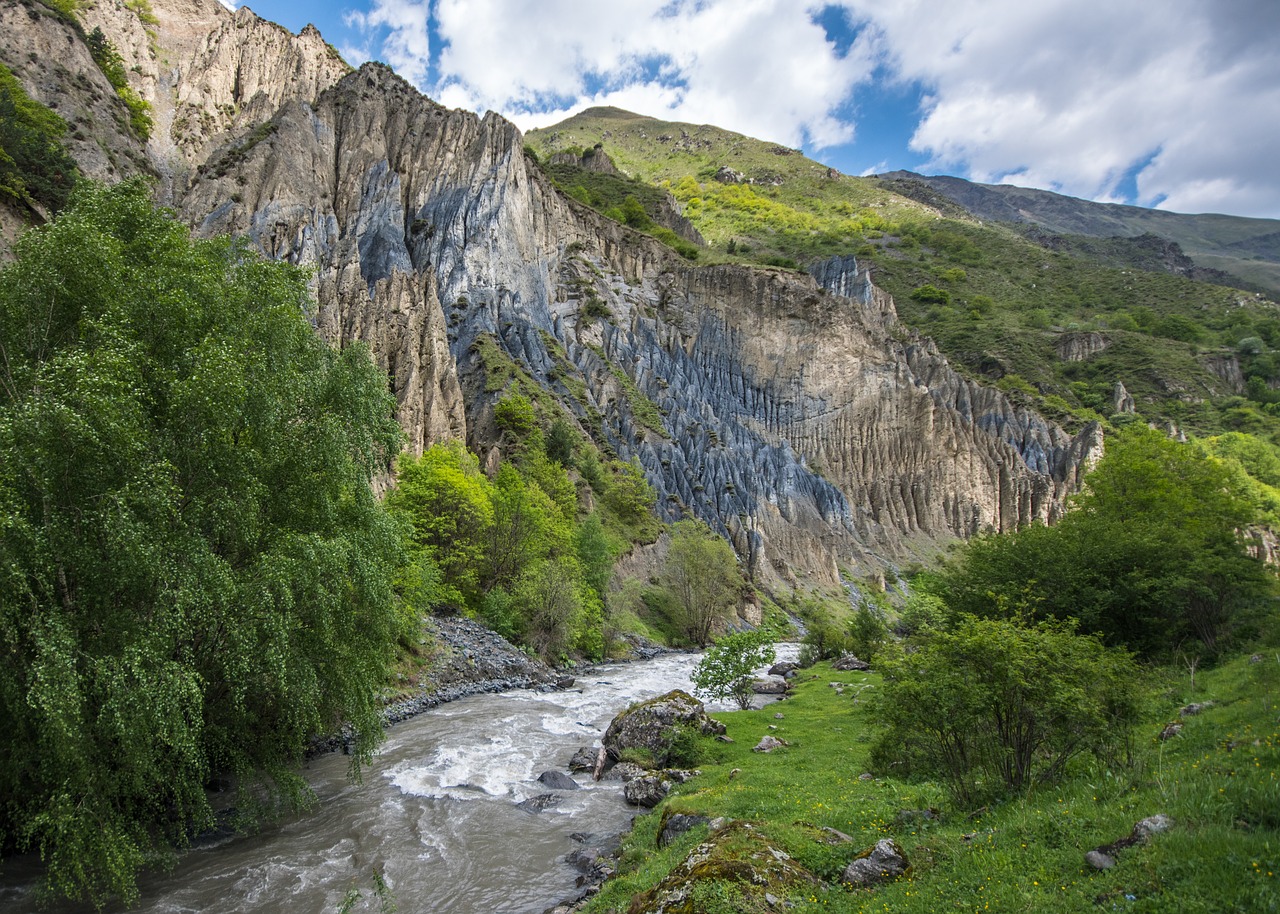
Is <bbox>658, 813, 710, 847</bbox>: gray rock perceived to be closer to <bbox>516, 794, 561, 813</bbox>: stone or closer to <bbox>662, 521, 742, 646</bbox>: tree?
<bbox>516, 794, 561, 813</bbox>: stone

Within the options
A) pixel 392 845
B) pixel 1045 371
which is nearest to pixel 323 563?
pixel 392 845

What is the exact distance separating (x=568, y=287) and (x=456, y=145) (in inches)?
853

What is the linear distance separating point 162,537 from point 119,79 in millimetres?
90983

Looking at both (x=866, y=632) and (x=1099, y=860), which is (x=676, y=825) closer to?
(x=1099, y=860)

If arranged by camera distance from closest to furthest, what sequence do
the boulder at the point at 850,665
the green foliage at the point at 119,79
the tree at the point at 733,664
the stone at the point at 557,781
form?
the stone at the point at 557,781
the tree at the point at 733,664
the boulder at the point at 850,665
the green foliage at the point at 119,79

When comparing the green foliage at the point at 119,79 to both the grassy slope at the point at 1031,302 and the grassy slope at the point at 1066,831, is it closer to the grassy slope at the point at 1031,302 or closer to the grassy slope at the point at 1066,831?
the grassy slope at the point at 1031,302

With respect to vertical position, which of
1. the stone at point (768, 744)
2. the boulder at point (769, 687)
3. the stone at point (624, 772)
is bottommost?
the boulder at point (769, 687)

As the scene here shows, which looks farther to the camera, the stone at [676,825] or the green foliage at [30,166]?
the green foliage at [30,166]

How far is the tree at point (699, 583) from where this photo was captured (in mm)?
50719

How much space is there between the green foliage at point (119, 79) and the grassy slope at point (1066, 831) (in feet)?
289

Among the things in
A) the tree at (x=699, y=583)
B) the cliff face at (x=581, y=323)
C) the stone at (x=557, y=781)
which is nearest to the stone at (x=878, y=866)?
the stone at (x=557, y=781)

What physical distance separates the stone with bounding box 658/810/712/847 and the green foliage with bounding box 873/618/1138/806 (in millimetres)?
4447

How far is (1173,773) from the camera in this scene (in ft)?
26.4

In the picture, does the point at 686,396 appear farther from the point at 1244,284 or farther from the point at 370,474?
the point at 1244,284
